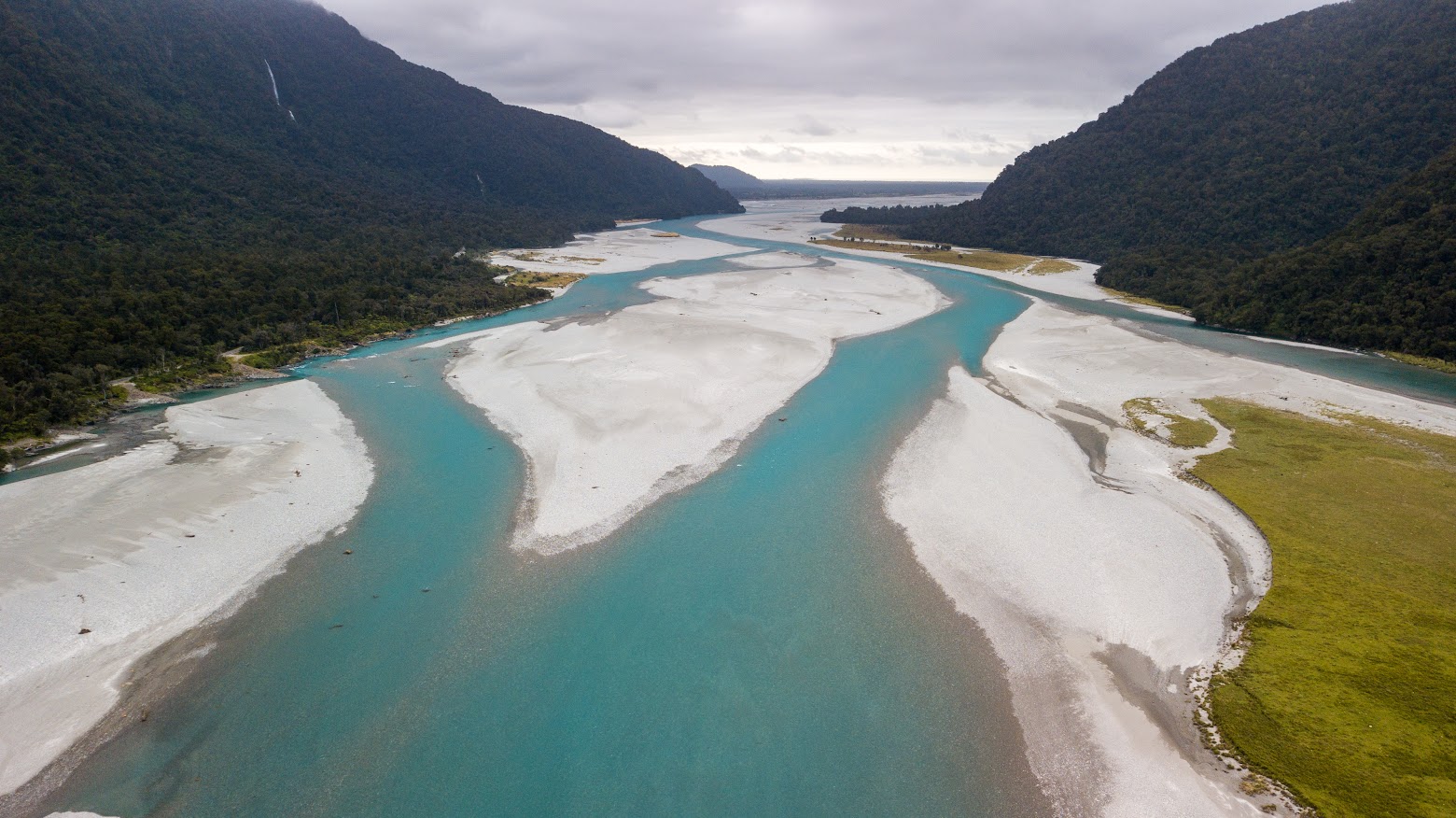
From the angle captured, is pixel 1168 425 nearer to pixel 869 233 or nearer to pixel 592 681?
pixel 592 681

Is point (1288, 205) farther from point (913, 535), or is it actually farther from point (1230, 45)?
point (913, 535)

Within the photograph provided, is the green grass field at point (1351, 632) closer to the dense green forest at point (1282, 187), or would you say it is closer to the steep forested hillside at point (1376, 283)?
the steep forested hillside at point (1376, 283)

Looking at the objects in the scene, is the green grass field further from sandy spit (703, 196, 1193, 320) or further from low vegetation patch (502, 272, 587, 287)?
low vegetation patch (502, 272, 587, 287)

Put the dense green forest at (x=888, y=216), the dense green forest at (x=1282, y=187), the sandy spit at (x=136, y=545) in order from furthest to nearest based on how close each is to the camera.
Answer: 1. the dense green forest at (x=888, y=216)
2. the dense green forest at (x=1282, y=187)
3. the sandy spit at (x=136, y=545)

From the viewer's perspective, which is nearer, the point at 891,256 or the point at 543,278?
the point at 543,278

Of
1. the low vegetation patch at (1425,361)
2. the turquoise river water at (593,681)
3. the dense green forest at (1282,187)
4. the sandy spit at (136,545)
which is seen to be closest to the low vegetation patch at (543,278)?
the sandy spit at (136,545)

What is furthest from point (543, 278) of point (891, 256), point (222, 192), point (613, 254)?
point (891, 256)
